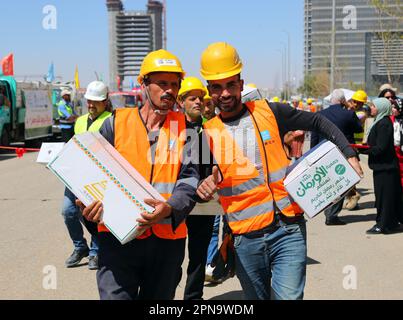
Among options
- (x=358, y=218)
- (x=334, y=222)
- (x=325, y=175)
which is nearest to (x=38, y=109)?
(x=358, y=218)

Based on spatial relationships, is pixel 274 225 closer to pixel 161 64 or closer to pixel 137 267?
pixel 137 267

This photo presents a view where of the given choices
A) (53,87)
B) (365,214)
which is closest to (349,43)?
(53,87)

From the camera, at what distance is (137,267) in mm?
3465

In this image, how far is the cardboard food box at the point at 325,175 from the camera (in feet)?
12.4

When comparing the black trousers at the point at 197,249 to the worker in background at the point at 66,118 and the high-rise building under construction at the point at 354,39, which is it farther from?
the high-rise building under construction at the point at 354,39

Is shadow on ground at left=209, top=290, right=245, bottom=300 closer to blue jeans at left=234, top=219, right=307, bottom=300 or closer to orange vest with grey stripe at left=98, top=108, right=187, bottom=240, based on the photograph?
blue jeans at left=234, top=219, right=307, bottom=300

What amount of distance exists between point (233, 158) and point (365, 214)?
7.25 metres

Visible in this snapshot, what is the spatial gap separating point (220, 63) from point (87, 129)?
9.86 ft

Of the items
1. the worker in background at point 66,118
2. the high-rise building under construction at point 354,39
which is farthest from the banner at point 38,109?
the high-rise building under construction at point 354,39

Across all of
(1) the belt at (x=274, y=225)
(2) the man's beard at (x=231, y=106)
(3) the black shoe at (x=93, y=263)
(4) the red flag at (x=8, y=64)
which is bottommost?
(3) the black shoe at (x=93, y=263)

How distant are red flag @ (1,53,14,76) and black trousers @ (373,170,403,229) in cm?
2472

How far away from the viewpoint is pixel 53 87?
28.7m

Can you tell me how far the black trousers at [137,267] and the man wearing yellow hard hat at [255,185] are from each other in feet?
1.42

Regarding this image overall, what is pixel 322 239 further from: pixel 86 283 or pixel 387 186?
pixel 86 283
